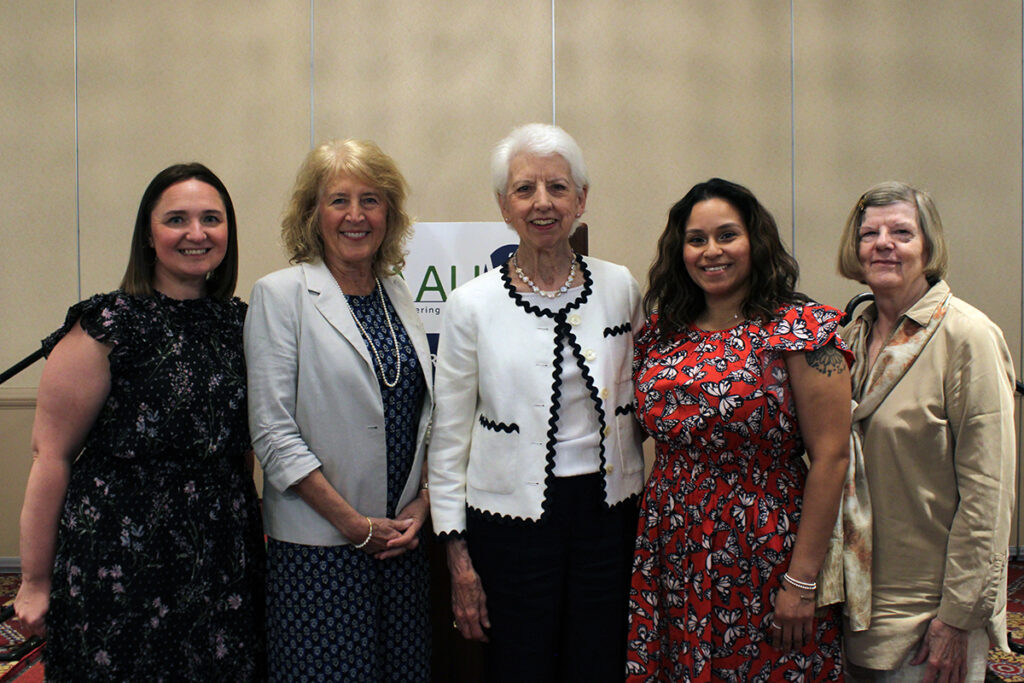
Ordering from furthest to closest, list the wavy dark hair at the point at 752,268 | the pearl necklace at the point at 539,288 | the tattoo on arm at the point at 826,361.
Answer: the pearl necklace at the point at 539,288 < the wavy dark hair at the point at 752,268 < the tattoo on arm at the point at 826,361

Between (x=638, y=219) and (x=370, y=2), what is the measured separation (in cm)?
215

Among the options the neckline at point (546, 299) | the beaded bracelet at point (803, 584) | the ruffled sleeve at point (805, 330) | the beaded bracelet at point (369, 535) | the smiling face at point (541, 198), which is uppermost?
the smiling face at point (541, 198)

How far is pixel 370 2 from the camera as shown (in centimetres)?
455

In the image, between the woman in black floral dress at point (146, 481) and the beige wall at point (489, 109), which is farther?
the beige wall at point (489, 109)

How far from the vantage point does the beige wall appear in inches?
180

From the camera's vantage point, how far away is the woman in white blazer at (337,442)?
70.4 inches

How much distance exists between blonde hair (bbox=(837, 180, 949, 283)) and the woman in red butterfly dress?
0.22 metres

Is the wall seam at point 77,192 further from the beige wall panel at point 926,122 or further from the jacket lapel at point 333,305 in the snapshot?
the beige wall panel at point 926,122

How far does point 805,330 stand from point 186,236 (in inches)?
58.6

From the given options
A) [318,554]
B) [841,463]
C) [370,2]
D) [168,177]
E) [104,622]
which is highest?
[370,2]

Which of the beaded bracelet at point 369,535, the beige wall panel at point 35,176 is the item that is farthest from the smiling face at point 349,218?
the beige wall panel at point 35,176

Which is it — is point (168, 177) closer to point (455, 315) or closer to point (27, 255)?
point (455, 315)

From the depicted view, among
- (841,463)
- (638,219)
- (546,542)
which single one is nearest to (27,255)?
(638,219)

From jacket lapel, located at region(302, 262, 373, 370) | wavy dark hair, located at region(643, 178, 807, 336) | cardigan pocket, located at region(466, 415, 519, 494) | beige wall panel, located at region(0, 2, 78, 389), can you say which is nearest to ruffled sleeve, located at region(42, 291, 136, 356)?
jacket lapel, located at region(302, 262, 373, 370)
